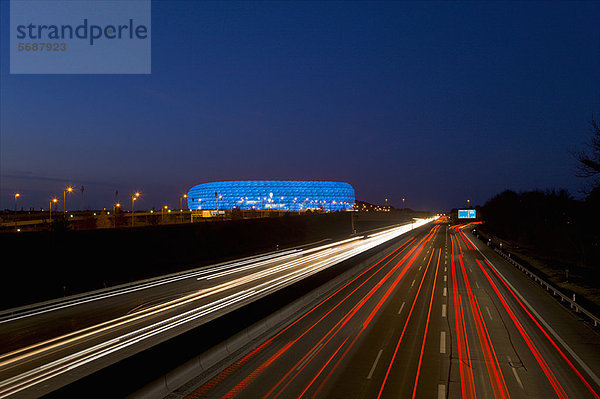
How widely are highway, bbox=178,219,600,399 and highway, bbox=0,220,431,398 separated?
3.73 m

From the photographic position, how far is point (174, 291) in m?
24.6

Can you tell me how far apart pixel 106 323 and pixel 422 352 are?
12.5m

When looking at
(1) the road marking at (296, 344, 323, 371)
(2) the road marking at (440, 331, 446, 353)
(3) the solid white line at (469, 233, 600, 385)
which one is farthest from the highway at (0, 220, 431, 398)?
(3) the solid white line at (469, 233, 600, 385)

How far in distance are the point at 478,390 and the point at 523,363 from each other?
10.1 feet

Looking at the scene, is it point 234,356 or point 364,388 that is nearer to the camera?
point 364,388

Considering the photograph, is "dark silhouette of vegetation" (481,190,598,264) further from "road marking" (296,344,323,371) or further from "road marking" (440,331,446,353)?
"road marking" (296,344,323,371)

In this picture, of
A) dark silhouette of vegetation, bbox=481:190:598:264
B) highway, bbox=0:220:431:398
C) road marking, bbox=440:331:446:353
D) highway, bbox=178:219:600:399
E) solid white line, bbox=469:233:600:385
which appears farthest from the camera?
dark silhouette of vegetation, bbox=481:190:598:264

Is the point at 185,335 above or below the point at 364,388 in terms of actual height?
above

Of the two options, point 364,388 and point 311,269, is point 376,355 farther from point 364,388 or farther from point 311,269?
point 311,269

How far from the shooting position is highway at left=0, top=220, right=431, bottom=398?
38.2ft

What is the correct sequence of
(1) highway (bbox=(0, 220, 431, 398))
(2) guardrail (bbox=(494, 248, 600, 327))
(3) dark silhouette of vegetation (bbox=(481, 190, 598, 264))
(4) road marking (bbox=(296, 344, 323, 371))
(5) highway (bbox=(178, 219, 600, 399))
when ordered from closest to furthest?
(5) highway (bbox=(178, 219, 600, 399)) → (1) highway (bbox=(0, 220, 431, 398)) → (4) road marking (bbox=(296, 344, 323, 371)) → (2) guardrail (bbox=(494, 248, 600, 327)) → (3) dark silhouette of vegetation (bbox=(481, 190, 598, 264))

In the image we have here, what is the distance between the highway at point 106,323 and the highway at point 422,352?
3732 mm

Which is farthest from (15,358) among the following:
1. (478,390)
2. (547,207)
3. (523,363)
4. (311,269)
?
(547,207)

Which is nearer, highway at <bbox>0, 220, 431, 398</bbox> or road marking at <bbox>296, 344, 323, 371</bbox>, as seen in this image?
highway at <bbox>0, 220, 431, 398</bbox>
